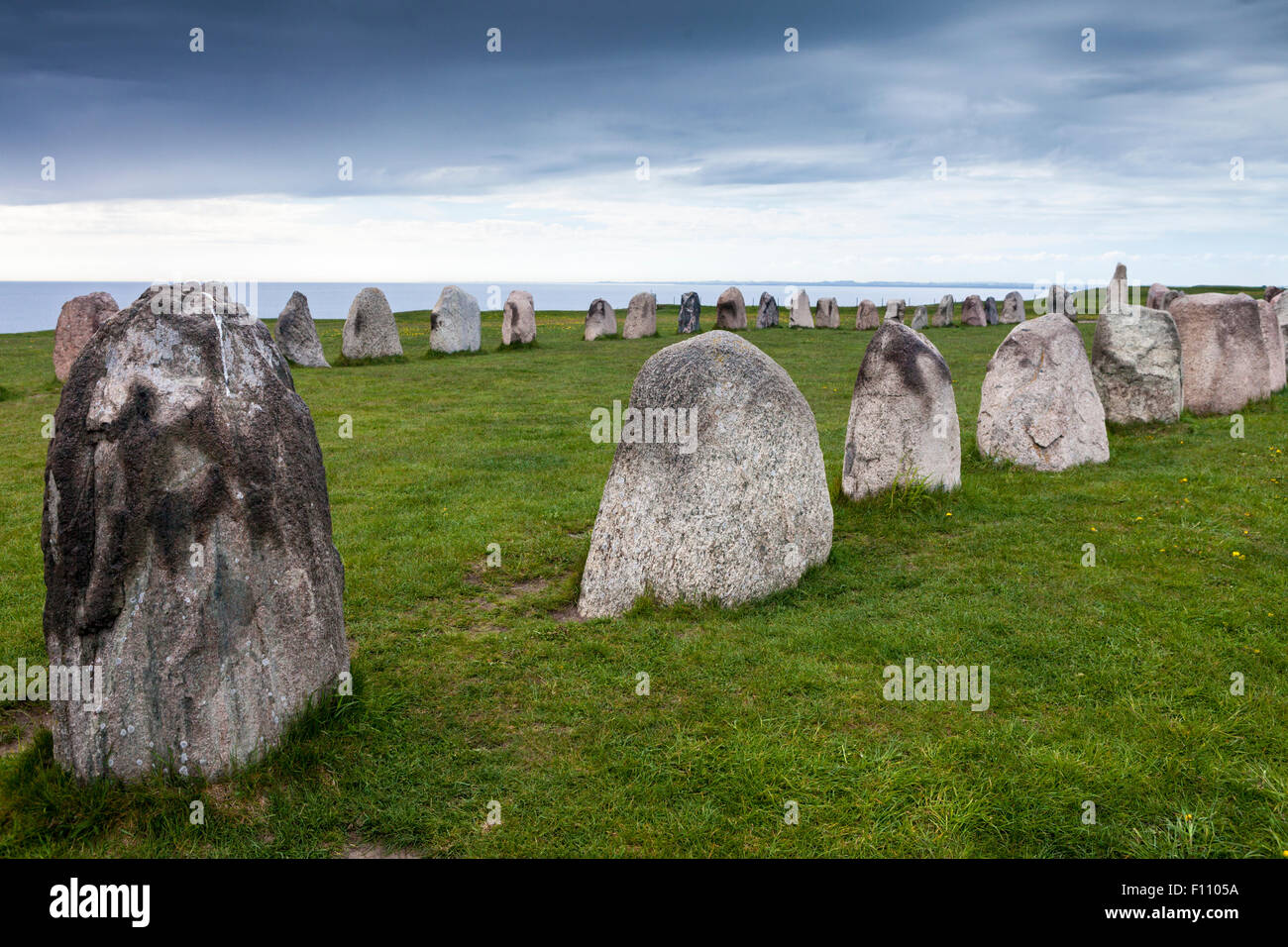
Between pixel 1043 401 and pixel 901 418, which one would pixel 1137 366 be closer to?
pixel 1043 401

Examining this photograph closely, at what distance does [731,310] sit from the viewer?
34.7m

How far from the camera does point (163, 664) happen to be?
425 cm

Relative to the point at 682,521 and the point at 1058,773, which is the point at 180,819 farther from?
the point at 1058,773

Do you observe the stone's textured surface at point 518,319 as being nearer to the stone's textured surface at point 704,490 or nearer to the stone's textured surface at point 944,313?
the stone's textured surface at point 944,313

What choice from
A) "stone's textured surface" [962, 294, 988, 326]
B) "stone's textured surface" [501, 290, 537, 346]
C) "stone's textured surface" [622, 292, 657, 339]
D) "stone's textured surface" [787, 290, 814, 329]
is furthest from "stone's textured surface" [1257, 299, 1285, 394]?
"stone's textured surface" [962, 294, 988, 326]

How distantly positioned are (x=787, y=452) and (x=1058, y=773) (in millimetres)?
2981

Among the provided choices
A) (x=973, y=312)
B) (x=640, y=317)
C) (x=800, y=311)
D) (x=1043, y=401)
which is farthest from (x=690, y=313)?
(x=1043, y=401)

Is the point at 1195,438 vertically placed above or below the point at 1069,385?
below

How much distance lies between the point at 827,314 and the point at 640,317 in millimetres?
10171

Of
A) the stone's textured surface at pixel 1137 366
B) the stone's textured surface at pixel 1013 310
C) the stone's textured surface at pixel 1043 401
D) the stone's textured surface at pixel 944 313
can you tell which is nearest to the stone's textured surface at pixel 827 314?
the stone's textured surface at pixel 944 313

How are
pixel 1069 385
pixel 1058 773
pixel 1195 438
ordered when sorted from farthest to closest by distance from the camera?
1. pixel 1195 438
2. pixel 1069 385
3. pixel 1058 773

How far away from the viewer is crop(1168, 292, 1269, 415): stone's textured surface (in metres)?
14.6

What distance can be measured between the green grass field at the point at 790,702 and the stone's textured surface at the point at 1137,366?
110 inches
